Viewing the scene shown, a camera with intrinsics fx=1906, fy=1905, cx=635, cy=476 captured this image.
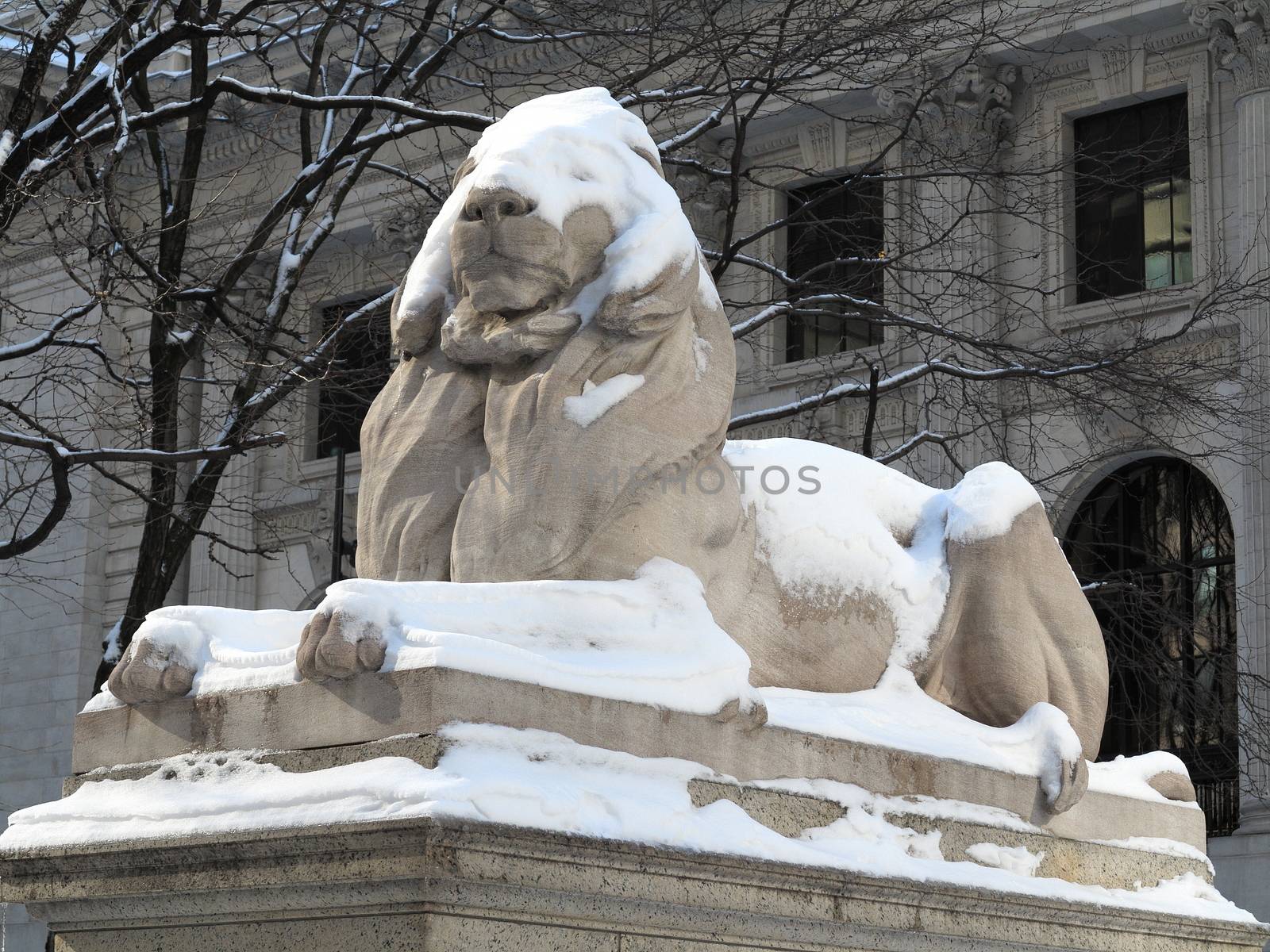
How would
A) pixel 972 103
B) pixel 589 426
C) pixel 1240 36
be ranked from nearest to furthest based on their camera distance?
pixel 589 426 → pixel 1240 36 → pixel 972 103

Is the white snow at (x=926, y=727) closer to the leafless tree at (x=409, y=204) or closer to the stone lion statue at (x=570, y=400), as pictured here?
the stone lion statue at (x=570, y=400)

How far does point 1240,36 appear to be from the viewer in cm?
1945

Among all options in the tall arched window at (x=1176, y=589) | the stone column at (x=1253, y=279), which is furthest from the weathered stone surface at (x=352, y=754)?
the stone column at (x=1253, y=279)

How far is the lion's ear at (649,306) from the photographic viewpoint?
4.17 m

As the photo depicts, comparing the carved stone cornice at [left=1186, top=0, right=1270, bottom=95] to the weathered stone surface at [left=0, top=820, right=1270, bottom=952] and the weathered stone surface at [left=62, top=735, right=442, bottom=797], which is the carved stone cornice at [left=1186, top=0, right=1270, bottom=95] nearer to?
the weathered stone surface at [left=0, top=820, right=1270, bottom=952]

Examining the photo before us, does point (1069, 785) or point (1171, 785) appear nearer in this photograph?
point (1069, 785)

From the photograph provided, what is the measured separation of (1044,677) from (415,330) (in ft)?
6.36

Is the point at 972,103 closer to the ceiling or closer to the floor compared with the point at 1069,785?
closer to the ceiling

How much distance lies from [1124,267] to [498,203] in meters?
17.4

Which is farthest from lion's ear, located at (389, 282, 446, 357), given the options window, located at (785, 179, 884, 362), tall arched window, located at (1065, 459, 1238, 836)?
tall arched window, located at (1065, 459, 1238, 836)

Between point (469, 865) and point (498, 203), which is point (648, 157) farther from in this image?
point (469, 865)

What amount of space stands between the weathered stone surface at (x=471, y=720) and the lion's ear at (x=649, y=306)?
898mm

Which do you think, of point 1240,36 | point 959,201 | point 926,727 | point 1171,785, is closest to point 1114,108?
point 1240,36

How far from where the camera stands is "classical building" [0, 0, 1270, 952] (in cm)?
1769
